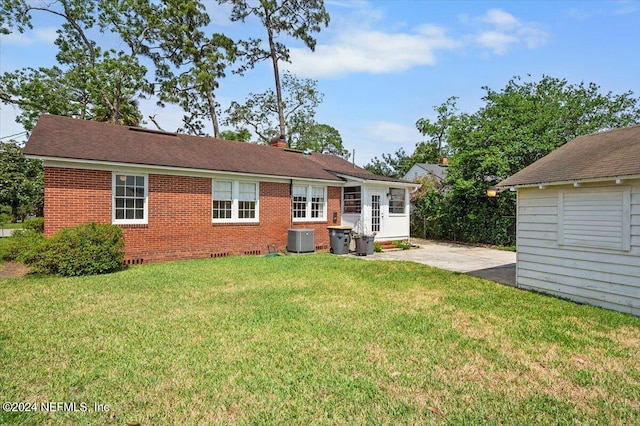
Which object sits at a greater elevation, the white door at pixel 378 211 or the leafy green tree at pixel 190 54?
the leafy green tree at pixel 190 54

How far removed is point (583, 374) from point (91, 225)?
10.4 m

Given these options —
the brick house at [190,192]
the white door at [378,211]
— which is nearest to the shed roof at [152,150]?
the brick house at [190,192]

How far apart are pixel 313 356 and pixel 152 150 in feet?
34.0

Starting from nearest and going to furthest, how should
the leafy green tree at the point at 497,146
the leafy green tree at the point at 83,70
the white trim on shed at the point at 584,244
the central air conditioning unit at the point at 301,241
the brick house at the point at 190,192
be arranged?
the white trim on shed at the point at 584,244 < the brick house at the point at 190,192 < the central air conditioning unit at the point at 301,241 < the leafy green tree at the point at 497,146 < the leafy green tree at the point at 83,70

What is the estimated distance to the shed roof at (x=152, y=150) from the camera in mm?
9719

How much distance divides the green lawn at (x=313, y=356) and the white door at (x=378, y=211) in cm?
856

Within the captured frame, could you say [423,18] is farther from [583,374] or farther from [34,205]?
[34,205]

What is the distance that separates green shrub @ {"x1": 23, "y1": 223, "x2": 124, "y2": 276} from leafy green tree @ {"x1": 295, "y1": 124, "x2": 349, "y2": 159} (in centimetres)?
2908

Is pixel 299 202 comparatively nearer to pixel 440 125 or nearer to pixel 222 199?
pixel 222 199

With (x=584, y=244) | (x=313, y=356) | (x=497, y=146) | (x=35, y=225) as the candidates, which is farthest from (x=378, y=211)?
(x=35, y=225)

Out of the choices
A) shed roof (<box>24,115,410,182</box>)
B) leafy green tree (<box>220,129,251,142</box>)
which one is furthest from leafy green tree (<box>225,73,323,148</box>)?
shed roof (<box>24,115,410,182</box>)

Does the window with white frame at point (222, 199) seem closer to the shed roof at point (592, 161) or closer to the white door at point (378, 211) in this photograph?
the white door at point (378, 211)

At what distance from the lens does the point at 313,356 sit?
399 cm

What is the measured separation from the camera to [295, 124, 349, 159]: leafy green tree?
122 feet
